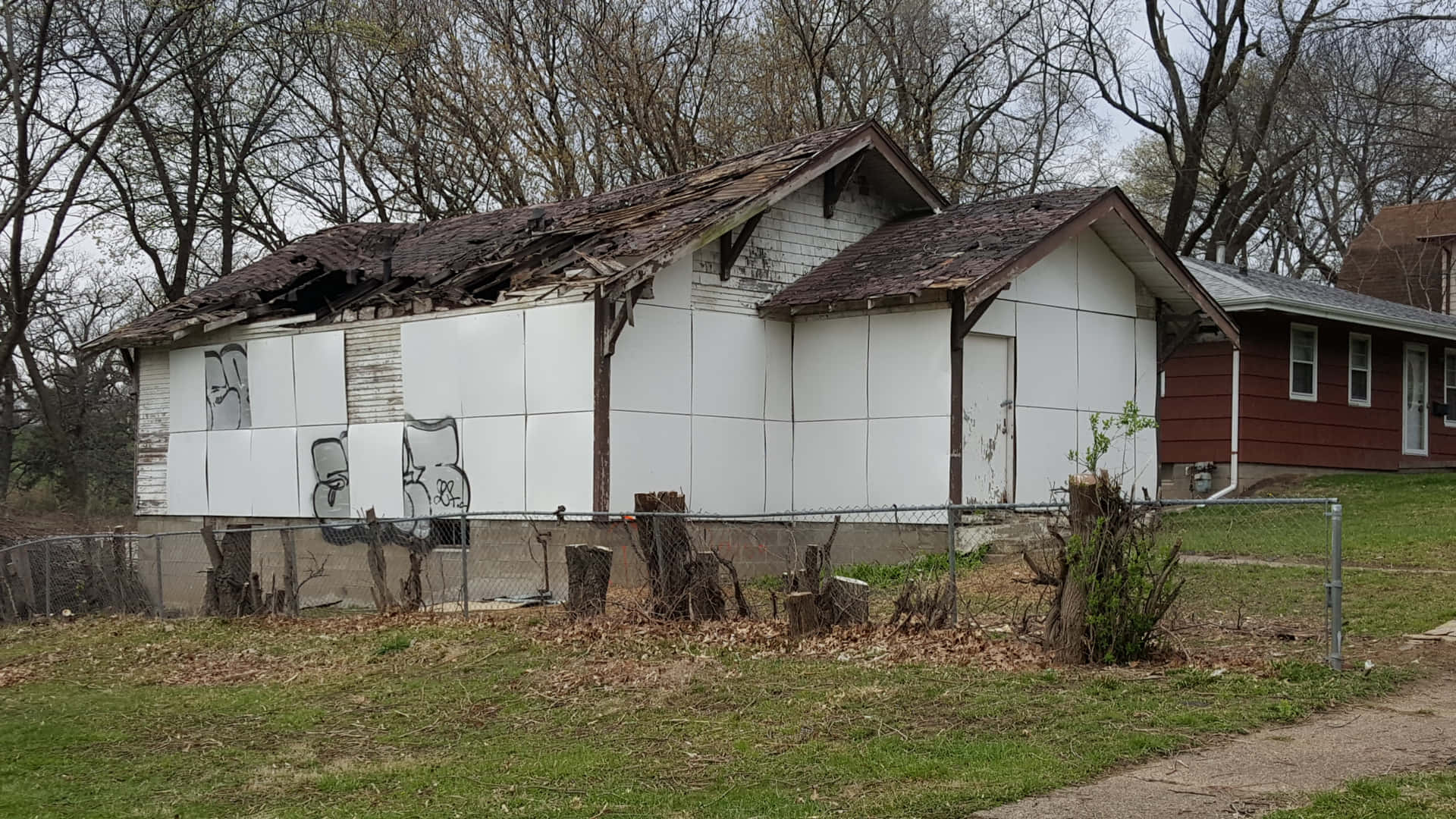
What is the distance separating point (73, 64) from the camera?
2570 cm

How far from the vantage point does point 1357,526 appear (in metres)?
19.4

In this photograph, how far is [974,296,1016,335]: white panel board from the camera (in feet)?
61.1

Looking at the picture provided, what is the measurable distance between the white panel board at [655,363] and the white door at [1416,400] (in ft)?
51.9

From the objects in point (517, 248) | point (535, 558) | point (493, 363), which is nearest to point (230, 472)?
point (493, 363)

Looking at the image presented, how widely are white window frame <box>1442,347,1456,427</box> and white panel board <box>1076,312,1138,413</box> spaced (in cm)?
1110

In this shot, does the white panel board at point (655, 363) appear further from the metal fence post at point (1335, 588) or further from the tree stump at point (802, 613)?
the metal fence post at point (1335, 588)

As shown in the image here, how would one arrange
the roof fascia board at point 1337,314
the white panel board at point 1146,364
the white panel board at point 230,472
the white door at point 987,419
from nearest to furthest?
the white door at point 987,419
the white panel board at point 1146,364
the white panel board at point 230,472
the roof fascia board at point 1337,314

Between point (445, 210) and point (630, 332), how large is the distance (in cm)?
1828

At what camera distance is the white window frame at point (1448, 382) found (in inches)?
1124

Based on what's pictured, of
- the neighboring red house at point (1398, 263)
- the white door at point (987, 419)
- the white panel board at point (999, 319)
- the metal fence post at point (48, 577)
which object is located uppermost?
A: the neighboring red house at point (1398, 263)

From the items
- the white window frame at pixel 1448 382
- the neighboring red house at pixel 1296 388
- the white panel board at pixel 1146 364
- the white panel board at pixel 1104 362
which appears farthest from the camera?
the white window frame at pixel 1448 382

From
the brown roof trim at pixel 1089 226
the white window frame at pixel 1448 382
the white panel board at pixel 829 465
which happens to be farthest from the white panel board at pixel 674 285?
the white window frame at pixel 1448 382

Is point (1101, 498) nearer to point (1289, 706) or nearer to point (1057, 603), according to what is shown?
point (1057, 603)

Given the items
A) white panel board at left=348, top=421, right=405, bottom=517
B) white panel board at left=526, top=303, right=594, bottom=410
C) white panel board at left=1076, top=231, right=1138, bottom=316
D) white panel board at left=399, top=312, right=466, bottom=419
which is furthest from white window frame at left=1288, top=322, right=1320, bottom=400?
white panel board at left=348, top=421, right=405, bottom=517
